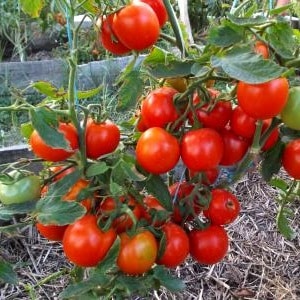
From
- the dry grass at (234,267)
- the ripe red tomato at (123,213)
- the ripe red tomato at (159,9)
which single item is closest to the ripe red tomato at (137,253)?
the ripe red tomato at (123,213)

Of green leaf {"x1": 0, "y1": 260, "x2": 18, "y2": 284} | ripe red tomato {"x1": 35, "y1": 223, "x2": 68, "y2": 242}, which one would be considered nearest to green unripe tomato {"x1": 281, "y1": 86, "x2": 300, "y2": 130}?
ripe red tomato {"x1": 35, "y1": 223, "x2": 68, "y2": 242}

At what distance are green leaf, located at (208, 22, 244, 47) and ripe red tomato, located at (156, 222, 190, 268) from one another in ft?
0.95

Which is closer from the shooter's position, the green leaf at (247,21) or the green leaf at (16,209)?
the green leaf at (247,21)

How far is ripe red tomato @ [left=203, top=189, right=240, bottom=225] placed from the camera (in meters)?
0.86

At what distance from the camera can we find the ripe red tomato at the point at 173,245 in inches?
31.8

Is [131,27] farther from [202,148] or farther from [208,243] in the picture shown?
[208,243]

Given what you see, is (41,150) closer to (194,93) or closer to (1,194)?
(1,194)

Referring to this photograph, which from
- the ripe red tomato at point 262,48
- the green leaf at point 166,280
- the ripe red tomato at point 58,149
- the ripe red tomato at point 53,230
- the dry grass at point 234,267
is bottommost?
the dry grass at point 234,267

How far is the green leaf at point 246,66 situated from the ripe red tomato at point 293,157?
0.19 m

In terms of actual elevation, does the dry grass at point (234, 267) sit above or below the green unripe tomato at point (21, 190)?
below

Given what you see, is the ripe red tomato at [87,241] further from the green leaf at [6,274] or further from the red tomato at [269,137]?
the red tomato at [269,137]

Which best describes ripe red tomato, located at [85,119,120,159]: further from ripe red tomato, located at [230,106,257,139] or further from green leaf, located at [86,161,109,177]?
ripe red tomato, located at [230,106,257,139]

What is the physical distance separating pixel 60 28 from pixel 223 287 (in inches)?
127

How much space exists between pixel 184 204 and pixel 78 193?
178mm
